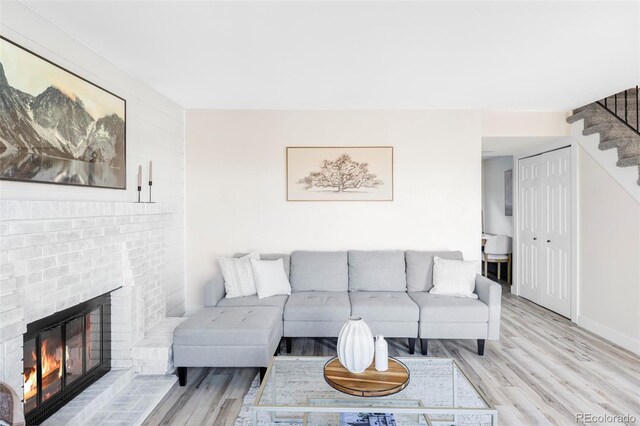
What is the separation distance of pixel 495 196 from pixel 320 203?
3.87 m

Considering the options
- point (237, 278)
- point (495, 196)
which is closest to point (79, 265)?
point (237, 278)

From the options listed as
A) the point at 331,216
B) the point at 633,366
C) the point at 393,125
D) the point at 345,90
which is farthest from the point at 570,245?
the point at 345,90

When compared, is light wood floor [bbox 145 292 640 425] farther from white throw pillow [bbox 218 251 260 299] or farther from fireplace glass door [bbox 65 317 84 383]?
white throw pillow [bbox 218 251 260 299]

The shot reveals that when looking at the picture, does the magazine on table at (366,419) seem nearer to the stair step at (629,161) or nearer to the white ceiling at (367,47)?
the white ceiling at (367,47)

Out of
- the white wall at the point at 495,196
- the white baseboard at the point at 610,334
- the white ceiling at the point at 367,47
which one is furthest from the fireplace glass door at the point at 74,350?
the white wall at the point at 495,196

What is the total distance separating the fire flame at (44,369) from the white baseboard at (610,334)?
4689mm

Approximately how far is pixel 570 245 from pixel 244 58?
413 cm

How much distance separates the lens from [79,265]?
211 centimetres

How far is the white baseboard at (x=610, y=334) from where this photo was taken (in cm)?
303

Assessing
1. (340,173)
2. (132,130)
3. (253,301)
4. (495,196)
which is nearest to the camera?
(132,130)

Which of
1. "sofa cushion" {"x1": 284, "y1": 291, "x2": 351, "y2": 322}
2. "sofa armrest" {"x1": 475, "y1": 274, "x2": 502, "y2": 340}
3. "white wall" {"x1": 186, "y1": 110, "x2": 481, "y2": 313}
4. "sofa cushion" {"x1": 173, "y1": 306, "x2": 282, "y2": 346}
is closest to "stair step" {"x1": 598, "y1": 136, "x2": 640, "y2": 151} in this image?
"white wall" {"x1": 186, "y1": 110, "x2": 481, "y2": 313}

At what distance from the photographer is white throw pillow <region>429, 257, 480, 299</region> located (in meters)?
3.15

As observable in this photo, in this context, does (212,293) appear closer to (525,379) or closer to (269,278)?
(269,278)

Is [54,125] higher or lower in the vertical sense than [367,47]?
lower
